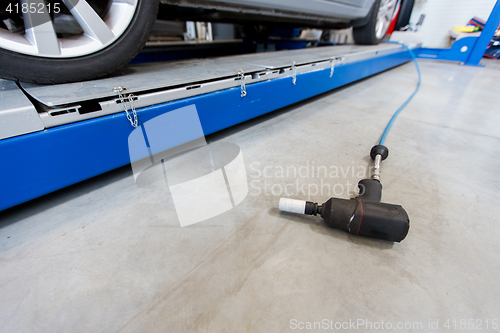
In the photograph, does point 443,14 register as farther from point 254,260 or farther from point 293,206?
point 254,260

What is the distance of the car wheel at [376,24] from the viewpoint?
2559mm

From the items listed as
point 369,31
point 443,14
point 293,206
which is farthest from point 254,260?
point 443,14

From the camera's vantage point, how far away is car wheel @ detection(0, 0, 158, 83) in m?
0.74

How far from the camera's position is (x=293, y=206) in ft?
2.19

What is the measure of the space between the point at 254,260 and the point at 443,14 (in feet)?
21.6

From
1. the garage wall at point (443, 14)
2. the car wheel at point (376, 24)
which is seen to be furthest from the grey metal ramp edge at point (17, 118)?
the garage wall at point (443, 14)

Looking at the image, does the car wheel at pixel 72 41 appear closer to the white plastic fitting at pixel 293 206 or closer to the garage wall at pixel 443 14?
the white plastic fitting at pixel 293 206

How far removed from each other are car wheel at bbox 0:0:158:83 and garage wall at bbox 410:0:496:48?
5.83m

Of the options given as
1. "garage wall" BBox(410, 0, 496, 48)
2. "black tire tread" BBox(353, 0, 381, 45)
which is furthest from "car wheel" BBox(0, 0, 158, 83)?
"garage wall" BBox(410, 0, 496, 48)

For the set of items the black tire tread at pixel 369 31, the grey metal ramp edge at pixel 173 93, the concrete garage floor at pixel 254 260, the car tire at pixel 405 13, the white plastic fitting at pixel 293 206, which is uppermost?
the car tire at pixel 405 13

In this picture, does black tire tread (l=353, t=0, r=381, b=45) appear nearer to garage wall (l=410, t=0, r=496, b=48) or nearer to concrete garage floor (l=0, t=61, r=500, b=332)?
concrete garage floor (l=0, t=61, r=500, b=332)

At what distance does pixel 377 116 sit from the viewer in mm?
1519

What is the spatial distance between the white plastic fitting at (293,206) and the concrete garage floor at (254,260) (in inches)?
1.8

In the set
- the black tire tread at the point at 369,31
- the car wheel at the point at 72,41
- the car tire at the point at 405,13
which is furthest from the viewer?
the car tire at the point at 405,13
